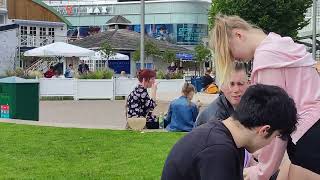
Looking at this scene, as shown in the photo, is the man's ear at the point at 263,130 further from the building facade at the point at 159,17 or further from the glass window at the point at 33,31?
the building facade at the point at 159,17

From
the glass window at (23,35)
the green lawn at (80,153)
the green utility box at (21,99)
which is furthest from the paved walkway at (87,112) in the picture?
the glass window at (23,35)

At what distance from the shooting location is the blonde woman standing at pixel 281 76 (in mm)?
3607

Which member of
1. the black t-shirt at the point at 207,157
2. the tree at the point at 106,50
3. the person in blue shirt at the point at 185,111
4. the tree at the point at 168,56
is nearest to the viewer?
the black t-shirt at the point at 207,157

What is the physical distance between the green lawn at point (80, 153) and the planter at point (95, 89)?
43.6ft

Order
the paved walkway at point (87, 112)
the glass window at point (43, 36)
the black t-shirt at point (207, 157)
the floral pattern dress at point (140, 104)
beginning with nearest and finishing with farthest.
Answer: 1. the black t-shirt at point (207, 157)
2. the floral pattern dress at point (140, 104)
3. the paved walkway at point (87, 112)
4. the glass window at point (43, 36)

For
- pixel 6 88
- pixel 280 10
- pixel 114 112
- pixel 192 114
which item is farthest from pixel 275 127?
pixel 280 10

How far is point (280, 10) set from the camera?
39344 mm

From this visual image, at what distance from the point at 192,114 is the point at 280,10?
27977 millimetres

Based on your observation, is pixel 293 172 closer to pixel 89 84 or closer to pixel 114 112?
pixel 114 112

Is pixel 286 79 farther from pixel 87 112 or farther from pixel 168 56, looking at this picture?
pixel 168 56

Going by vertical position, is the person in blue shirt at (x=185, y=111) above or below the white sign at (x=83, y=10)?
below

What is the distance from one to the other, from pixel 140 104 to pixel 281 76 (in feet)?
30.3

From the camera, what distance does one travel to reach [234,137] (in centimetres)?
292

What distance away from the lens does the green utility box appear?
54.8ft
